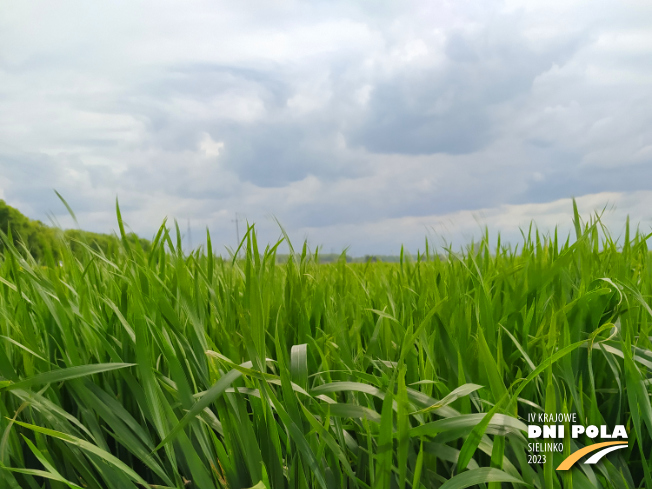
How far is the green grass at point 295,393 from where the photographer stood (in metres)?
0.76

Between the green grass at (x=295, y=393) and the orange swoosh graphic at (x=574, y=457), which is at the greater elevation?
the green grass at (x=295, y=393)

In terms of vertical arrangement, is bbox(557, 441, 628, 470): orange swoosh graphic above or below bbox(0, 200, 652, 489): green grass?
below

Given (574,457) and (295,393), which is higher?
(295,393)

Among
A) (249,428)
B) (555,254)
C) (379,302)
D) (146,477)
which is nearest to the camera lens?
(249,428)

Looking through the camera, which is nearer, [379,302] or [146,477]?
[146,477]

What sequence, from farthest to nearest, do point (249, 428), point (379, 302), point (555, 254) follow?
point (555, 254)
point (379, 302)
point (249, 428)

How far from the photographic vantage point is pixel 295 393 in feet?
2.59

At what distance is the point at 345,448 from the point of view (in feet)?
2.81

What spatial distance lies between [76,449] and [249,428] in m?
0.36

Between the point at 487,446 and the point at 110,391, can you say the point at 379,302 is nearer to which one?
the point at 487,446

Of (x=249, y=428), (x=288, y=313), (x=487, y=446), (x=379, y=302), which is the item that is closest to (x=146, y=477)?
(x=249, y=428)

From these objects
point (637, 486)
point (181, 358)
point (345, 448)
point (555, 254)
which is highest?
point (555, 254)

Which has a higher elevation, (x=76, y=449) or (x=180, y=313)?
(x=180, y=313)

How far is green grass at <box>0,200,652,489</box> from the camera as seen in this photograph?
759mm
